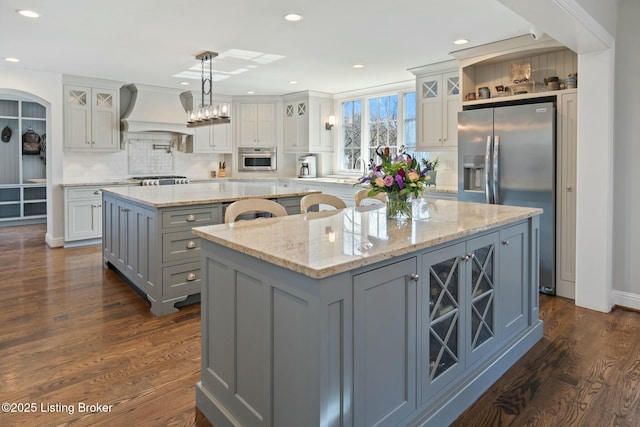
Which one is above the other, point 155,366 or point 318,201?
point 318,201

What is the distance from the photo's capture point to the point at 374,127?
6871 mm

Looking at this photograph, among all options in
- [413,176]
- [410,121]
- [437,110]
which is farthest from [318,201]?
[410,121]

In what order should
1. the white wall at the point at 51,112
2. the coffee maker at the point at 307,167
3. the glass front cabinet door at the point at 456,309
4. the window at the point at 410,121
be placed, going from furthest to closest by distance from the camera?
the coffee maker at the point at 307,167 → the window at the point at 410,121 → the white wall at the point at 51,112 → the glass front cabinet door at the point at 456,309

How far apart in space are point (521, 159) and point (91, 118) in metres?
5.64

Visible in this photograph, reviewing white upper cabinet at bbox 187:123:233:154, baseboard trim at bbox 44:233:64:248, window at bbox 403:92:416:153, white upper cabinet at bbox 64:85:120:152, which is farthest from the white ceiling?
baseboard trim at bbox 44:233:64:248

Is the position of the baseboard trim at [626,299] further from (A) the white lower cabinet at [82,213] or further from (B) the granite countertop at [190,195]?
(A) the white lower cabinet at [82,213]

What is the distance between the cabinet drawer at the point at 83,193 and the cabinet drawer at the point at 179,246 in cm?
321

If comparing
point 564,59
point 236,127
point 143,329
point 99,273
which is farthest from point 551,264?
point 236,127

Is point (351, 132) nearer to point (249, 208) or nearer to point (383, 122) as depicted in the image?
point (383, 122)

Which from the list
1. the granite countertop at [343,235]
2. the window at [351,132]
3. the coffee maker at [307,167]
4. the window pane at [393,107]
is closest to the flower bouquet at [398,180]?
the granite countertop at [343,235]

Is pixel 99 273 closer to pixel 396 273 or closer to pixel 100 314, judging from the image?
pixel 100 314

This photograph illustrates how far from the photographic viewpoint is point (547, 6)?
8.18ft

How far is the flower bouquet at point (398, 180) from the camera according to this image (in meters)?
2.42

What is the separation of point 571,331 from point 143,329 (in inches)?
121
